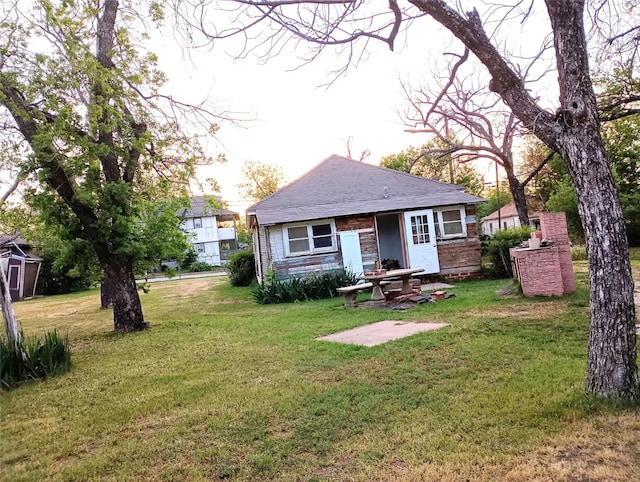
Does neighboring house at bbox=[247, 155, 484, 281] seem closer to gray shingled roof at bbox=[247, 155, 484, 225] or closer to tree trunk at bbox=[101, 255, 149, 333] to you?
gray shingled roof at bbox=[247, 155, 484, 225]

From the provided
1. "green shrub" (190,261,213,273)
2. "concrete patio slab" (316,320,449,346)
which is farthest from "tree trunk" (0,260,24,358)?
"green shrub" (190,261,213,273)

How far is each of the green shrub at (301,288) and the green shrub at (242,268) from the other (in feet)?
21.7

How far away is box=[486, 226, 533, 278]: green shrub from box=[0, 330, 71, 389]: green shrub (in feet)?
39.9

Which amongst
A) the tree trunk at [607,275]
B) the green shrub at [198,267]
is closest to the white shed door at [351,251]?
the tree trunk at [607,275]

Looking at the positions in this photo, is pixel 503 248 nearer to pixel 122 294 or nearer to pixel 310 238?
pixel 310 238

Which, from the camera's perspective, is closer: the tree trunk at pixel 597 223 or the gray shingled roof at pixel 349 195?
the tree trunk at pixel 597 223

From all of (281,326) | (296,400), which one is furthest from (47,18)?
(296,400)

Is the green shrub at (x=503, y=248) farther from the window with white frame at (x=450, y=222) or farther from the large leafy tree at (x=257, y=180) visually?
the large leafy tree at (x=257, y=180)

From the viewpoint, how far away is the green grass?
3.11m

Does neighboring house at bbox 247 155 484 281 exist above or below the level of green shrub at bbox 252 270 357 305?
above

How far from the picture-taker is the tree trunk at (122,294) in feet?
33.0

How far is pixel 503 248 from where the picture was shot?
1413 centimetres

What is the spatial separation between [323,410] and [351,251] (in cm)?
1115

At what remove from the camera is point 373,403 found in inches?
164
